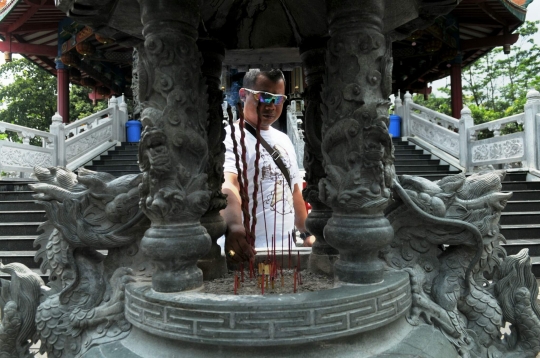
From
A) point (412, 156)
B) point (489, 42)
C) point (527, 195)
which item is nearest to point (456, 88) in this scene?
point (489, 42)

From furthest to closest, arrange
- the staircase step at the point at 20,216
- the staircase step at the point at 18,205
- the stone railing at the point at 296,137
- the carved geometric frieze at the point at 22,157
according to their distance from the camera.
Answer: the stone railing at the point at 296,137
the carved geometric frieze at the point at 22,157
the staircase step at the point at 18,205
the staircase step at the point at 20,216

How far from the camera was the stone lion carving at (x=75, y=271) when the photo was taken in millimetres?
2006

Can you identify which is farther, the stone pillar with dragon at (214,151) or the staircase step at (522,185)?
the staircase step at (522,185)

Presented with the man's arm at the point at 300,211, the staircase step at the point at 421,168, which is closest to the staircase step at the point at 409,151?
the staircase step at the point at 421,168

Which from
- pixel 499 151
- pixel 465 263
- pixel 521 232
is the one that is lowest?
pixel 521 232

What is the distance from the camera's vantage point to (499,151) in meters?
8.62

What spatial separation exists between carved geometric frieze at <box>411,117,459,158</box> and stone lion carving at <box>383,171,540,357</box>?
859 cm

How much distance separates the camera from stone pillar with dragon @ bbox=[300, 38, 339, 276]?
8.54ft

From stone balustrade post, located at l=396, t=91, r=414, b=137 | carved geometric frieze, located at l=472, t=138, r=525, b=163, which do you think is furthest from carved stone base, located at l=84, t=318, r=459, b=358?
stone balustrade post, located at l=396, t=91, r=414, b=137

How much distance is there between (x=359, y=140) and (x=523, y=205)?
6.55 meters

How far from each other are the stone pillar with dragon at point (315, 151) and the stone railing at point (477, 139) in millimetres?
6857

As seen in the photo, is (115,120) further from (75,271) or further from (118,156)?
(75,271)

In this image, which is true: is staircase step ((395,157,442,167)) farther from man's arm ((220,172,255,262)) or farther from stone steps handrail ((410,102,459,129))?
man's arm ((220,172,255,262))

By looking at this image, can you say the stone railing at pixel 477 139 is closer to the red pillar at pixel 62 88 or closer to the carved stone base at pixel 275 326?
the carved stone base at pixel 275 326
